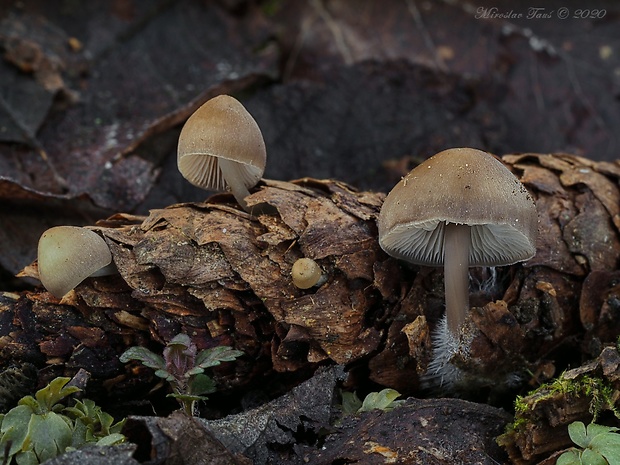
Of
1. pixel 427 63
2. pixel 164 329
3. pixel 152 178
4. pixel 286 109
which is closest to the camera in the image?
pixel 164 329

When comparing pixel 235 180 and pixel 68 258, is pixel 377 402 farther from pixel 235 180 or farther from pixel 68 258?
pixel 68 258

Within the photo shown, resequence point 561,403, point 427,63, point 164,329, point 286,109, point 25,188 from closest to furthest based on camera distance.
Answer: point 561,403
point 164,329
point 25,188
point 286,109
point 427,63

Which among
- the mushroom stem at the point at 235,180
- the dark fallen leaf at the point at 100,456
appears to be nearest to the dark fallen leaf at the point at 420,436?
the dark fallen leaf at the point at 100,456

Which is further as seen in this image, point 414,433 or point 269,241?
point 269,241

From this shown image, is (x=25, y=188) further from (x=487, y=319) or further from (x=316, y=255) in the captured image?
(x=487, y=319)

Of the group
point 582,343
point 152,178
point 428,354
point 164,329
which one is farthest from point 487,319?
point 152,178

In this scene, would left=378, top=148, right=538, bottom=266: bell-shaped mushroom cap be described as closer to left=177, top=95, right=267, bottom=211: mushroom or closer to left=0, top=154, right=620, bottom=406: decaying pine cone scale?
left=0, top=154, right=620, bottom=406: decaying pine cone scale
